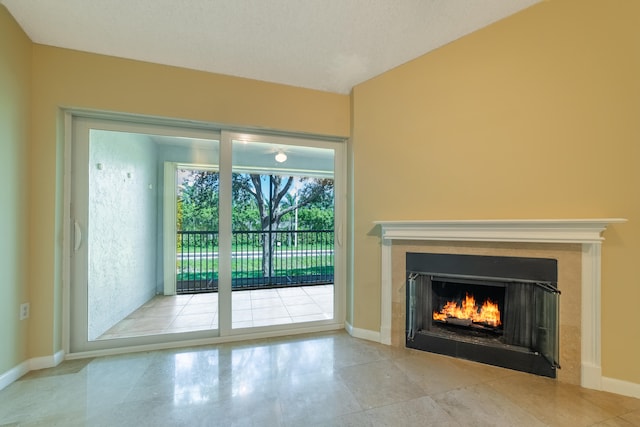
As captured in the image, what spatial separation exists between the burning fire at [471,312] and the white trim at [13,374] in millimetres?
3238

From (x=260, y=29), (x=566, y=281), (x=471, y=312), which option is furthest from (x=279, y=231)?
(x=566, y=281)

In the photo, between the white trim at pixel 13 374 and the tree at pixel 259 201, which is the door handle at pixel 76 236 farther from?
the white trim at pixel 13 374

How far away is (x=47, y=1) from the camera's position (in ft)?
5.20

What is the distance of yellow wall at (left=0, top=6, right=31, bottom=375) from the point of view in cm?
166

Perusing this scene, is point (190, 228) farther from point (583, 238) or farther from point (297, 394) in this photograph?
point (583, 238)

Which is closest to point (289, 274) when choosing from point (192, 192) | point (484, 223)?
point (192, 192)

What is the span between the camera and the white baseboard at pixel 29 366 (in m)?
1.68

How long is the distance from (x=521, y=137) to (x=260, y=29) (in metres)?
2.13

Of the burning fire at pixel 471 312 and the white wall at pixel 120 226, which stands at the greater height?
the white wall at pixel 120 226

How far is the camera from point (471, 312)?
2.20m

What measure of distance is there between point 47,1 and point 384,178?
8.89 feet

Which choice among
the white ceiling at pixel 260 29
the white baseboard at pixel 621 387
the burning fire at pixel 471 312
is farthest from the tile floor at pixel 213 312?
the white ceiling at pixel 260 29

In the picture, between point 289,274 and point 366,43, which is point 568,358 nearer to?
point 289,274

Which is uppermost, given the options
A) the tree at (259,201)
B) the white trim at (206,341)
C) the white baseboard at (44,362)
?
the tree at (259,201)
